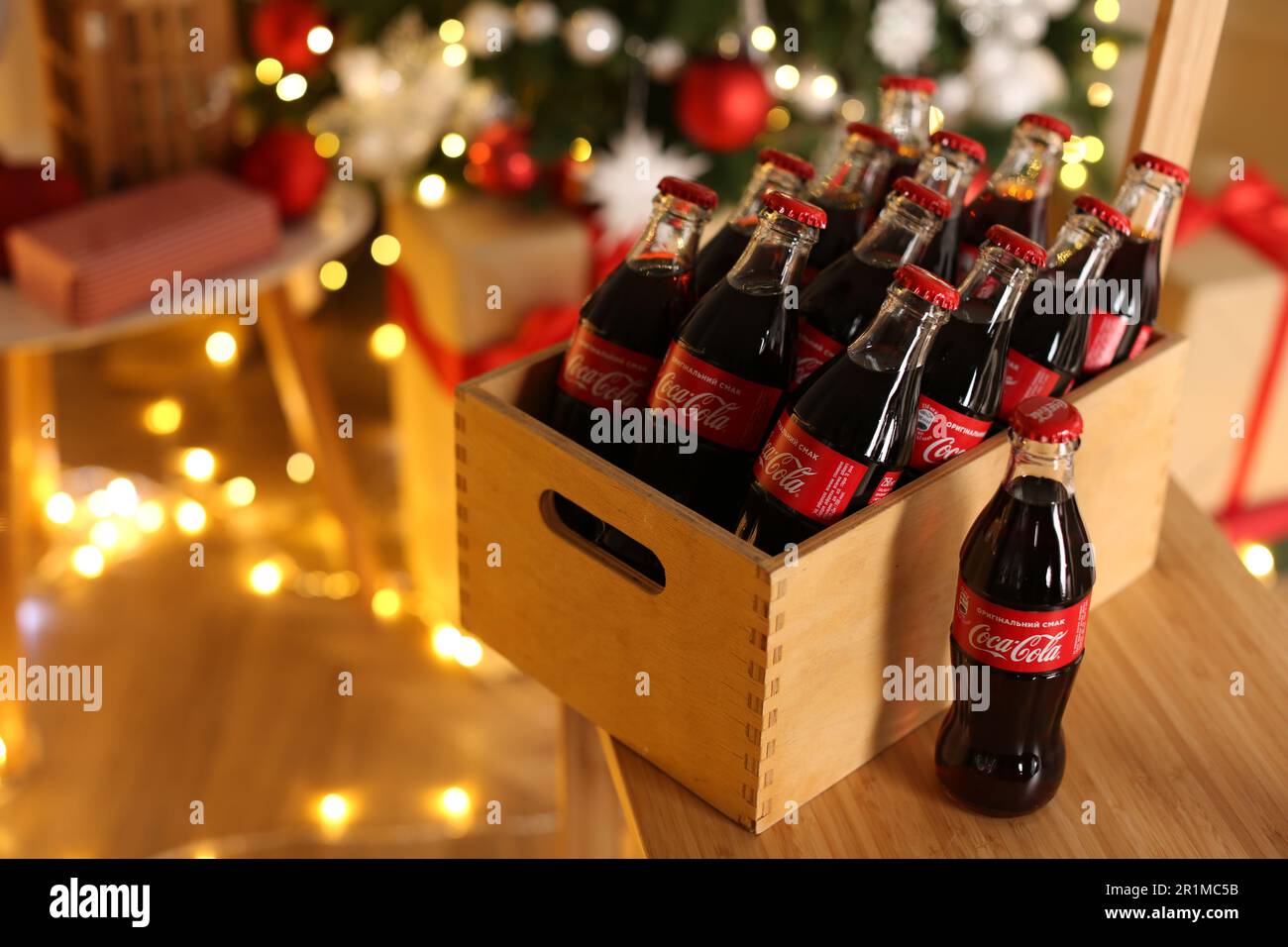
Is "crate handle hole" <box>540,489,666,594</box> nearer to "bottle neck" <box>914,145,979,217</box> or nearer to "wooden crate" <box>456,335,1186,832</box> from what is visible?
"wooden crate" <box>456,335,1186,832</box>

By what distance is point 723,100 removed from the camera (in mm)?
1635

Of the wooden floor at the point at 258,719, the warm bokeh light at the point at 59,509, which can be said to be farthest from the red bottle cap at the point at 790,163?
the warm bokeh light at the point at 59,509

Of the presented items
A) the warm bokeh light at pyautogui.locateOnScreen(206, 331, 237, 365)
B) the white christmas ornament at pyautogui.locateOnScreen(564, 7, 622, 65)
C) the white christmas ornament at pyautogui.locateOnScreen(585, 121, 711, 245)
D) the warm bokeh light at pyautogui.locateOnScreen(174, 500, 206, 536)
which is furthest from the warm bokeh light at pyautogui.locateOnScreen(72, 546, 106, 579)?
the white christmas ornament at pyautogui.locateOnScreen(564, 7, 622, 65)

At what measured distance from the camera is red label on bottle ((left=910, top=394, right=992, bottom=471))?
81cm

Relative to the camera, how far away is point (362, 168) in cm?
179

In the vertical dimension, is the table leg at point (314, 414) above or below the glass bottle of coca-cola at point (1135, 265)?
below

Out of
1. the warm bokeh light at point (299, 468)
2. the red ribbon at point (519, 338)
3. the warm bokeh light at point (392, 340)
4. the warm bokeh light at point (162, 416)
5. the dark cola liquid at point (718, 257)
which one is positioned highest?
the dark cola liquid at point (718, 257)

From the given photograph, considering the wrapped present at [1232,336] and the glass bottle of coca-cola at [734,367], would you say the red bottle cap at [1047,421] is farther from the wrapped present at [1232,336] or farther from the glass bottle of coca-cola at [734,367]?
the wrapped present at [1232,336]

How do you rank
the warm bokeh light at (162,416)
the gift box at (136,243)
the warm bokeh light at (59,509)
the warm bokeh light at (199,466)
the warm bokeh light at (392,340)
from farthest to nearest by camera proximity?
the warm bokeh light at (162,416) < the warm bokeh light at (199,466) < the warm bokeh light at (59,509) < the warm bokeh light at (392,340) < the gift box at (136,243)

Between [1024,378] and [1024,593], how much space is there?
0.17m

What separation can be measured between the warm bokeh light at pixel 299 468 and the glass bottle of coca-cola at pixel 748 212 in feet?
4.86

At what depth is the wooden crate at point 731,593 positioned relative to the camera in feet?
2.44
